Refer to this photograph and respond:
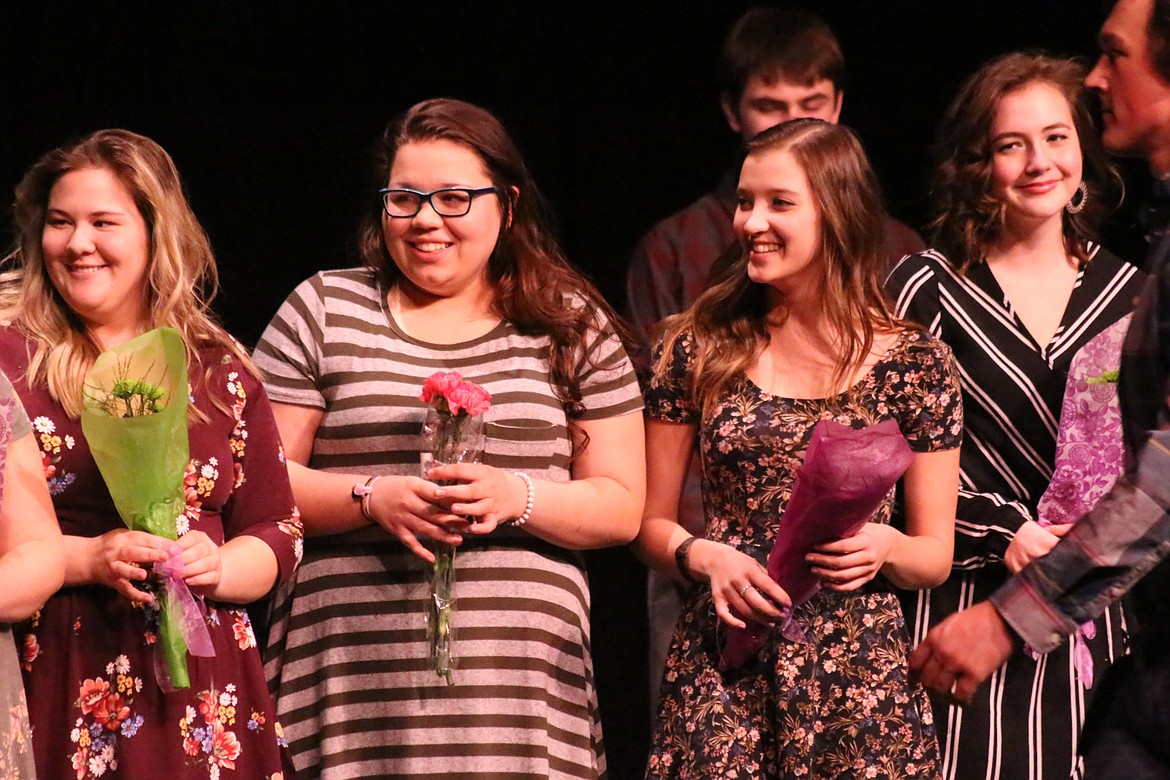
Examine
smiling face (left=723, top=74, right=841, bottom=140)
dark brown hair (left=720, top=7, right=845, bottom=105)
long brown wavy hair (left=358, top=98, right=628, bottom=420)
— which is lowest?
long brown wavy hair (left=358, top=98, right=628, bottom=420)

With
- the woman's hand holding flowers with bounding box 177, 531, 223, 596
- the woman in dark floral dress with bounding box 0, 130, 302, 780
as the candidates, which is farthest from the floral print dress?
the woman's hand holding flowers with bounding box 177, 531, 223, 596

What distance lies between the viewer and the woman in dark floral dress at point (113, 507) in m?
2.58

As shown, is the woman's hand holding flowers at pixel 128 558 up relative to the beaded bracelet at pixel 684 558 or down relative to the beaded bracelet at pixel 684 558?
up

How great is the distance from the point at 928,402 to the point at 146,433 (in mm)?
1355

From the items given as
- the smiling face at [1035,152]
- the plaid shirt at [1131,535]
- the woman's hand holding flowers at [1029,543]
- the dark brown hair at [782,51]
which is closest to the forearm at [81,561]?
the plaid shirt at [1131,535]

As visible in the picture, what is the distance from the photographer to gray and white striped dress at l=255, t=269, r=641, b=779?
2811mm

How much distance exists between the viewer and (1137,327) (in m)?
2.09

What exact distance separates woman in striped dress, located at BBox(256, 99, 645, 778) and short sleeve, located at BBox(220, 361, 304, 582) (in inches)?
2.7

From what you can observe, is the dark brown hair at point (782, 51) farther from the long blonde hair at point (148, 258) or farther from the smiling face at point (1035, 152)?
the long blonde hair at point (148, 258)

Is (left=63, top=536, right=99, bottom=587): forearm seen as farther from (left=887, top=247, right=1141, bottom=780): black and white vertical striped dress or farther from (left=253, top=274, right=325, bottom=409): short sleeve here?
(left=887, top=247, right=1141, bottom=780): black and white vertical striped dress

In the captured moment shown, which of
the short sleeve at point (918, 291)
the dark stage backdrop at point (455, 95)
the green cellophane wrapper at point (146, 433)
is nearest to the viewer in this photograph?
the green cellophane wrapper at point (146, 433)

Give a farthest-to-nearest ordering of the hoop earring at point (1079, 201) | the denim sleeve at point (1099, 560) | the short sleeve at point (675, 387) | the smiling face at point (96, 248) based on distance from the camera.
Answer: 1. the hoop earring at point (1079, 201)
2. the short sleeve at point (675, 387)
3. the smiling face at point (96, 248)
4. the denim sleeve at point (1099, 560)

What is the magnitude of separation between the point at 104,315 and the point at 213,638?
0.60m

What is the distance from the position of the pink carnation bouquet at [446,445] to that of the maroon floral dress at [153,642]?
0.85 ft
